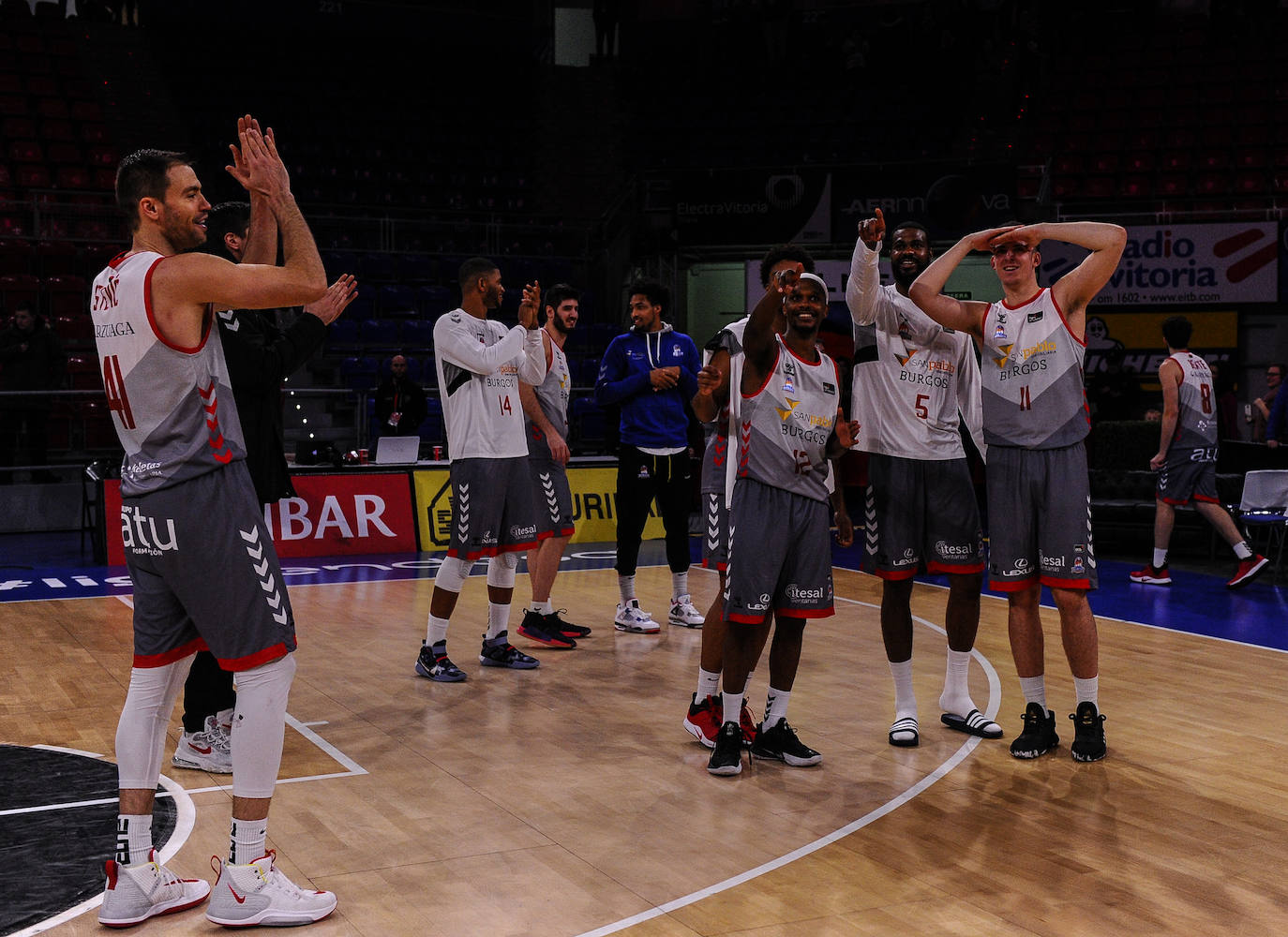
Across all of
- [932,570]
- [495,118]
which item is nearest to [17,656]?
[932,570]

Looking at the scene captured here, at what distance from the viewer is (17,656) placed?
6902mm

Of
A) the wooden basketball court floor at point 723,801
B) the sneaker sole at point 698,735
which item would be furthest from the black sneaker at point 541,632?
the sneaker sole at point 698,735

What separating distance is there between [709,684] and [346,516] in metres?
7.09

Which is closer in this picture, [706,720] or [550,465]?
[706,720]

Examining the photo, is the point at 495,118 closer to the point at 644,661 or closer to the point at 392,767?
the point at 644,661

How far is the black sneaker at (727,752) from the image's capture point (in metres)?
4.77

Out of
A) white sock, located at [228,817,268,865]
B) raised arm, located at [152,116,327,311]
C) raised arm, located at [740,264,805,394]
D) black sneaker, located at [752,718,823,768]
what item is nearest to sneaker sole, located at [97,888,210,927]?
white sock, located at [228,817,268,865]

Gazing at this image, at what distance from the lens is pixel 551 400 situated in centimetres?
751

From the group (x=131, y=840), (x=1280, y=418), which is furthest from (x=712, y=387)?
(x=1280, y=418)

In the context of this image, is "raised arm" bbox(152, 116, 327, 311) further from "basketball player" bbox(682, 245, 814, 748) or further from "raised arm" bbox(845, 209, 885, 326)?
"raised arm" bbox(845, 209, 885, 326)

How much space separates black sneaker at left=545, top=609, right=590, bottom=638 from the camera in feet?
24.6

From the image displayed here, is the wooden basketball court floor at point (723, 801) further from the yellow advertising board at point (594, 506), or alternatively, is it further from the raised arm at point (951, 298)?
the yellow advertising board at point (594, 506)

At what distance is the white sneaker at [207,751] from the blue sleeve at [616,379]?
349cm

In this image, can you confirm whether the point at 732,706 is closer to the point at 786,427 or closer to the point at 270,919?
the point at 786,427
